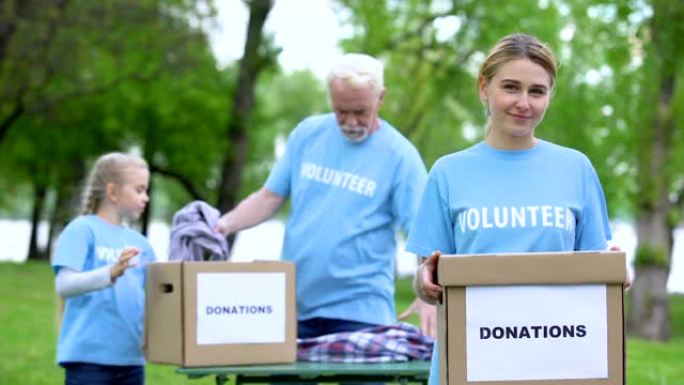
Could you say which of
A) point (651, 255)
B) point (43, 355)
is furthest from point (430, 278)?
point (651, 255)

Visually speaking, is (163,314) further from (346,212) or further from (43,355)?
(43,355)

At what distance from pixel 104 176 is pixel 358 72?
3.95 feet

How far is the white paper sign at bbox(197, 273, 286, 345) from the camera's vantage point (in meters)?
5.37

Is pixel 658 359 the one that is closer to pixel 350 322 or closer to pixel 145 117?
pixel 350 322

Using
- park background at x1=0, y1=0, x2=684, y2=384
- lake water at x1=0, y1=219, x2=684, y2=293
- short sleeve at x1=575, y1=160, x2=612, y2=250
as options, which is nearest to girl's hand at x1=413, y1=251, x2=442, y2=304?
short sleeve at x1=575, y1=160, x2=612, y2=250

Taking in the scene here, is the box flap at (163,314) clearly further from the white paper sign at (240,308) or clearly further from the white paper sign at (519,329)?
the white paper sign at (519,329)

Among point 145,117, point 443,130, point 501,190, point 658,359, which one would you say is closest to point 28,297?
point 658,359

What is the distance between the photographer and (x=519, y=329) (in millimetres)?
3271

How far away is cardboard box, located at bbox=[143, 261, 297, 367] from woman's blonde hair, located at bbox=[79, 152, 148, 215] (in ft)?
1.39

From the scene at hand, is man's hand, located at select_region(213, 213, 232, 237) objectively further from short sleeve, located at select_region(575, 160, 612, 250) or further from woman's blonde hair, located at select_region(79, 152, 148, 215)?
short sleeve, located at select_region(575, 160, 612, 250)

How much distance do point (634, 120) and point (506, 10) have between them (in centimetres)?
698

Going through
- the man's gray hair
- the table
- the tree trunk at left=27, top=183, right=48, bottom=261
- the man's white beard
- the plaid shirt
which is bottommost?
the table

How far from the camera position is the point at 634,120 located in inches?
961

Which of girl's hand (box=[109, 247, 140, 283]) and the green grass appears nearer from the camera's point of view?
girl's hand (box=[109, 247, 140, 283])
